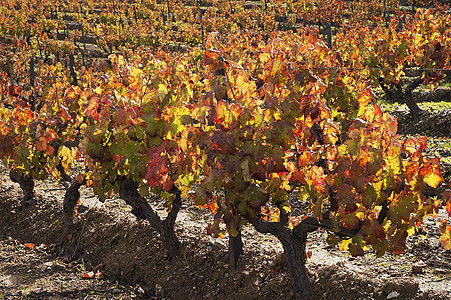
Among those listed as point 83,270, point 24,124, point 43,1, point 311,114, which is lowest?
point 83,270

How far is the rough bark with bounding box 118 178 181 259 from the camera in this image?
15.5 ft

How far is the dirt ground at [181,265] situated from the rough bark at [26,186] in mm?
341

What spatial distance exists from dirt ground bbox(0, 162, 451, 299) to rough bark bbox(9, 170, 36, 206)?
0.34 m

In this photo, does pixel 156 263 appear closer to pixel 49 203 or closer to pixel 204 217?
pixel 204 217

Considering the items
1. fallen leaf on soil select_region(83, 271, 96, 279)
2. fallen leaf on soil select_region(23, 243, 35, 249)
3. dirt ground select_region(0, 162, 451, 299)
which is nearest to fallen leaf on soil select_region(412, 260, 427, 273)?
dirt ground select_region(0, 162, 451, 299)

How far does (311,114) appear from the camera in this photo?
3080 mm

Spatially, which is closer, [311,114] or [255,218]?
[311,114]

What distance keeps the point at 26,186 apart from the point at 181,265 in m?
3.36

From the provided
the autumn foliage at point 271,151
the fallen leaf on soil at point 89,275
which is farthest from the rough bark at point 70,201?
the autumn foliage at point 271,151

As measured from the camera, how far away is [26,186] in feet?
22.9

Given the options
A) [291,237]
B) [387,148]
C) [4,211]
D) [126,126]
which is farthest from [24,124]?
[387,148]

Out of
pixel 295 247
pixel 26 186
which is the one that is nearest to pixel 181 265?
pixel 295 247

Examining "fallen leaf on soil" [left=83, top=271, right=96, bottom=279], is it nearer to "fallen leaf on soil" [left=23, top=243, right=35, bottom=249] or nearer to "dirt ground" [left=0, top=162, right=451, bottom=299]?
"dirt ground" [left=0, top=162, right=451, bottom=299]

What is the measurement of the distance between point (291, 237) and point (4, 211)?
5.59 metres
